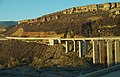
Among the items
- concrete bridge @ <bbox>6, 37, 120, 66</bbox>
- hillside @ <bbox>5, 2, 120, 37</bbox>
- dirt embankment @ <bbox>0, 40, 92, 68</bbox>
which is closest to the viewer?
concrete bridge @ <bbox>6, 37, 120, 66</bbox>

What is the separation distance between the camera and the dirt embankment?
174 feet

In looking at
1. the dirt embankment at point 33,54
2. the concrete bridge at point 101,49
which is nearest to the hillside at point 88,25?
the concrete bridge at point 101,49

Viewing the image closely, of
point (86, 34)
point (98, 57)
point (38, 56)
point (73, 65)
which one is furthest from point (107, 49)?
point (86, 34)

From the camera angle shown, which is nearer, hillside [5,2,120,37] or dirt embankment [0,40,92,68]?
dirt embankment [0,40,92,68]

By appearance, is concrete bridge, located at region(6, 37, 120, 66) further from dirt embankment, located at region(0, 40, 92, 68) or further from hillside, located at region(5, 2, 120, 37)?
hillside, located at region(5, 2, 120, 37)

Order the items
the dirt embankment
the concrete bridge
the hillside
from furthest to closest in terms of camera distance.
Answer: the hillside < the dirt embankment < the concrete bridge

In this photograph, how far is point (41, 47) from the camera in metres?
63.2

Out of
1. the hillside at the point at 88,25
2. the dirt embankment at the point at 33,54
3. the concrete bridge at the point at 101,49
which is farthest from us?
the hillside at the point at 88,25

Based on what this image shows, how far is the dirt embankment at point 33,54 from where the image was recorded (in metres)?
53.2

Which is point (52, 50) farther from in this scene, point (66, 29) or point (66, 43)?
point (66, 29)

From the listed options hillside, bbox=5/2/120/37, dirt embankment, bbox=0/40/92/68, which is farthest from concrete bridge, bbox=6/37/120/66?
hillside, bbox=5/2/120/37

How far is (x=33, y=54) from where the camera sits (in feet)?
201

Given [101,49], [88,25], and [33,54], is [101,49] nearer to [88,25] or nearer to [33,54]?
[33,54]

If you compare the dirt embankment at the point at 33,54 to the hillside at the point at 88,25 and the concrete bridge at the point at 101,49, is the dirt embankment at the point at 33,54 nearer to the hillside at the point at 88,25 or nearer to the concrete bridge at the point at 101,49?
the concrete bridge at the point at 101,49
